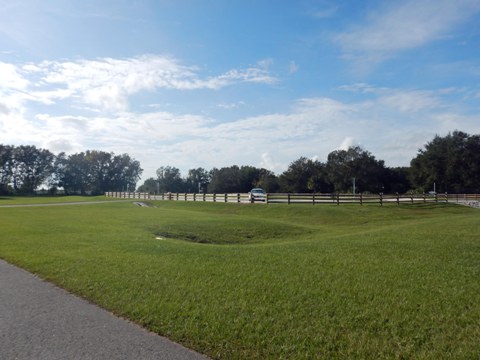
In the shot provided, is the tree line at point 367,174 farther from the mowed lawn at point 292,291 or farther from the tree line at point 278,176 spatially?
the mowed lawn at point 292,291

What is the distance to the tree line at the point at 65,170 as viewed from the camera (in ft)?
381

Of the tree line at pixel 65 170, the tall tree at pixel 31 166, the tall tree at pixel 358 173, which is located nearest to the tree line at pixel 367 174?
the tall tree at pixel 358 173

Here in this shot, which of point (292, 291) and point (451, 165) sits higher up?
point (451, 165)

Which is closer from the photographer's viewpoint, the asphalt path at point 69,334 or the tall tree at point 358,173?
the asphalt path at point 69,334

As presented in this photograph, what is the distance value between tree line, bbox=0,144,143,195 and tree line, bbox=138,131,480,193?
12.4m

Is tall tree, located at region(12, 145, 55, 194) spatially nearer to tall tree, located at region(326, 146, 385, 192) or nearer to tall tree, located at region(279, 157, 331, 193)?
tall tree, located at region(279, 157, 331, 193)

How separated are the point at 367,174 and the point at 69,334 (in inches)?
3296

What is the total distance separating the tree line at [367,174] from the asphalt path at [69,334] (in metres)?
55.6

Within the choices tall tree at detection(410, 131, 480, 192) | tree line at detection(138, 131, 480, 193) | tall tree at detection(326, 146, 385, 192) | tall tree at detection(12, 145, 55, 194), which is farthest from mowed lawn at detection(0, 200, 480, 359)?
tall tree at detection(12, 145, 55, 194)

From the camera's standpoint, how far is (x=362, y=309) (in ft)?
18.9

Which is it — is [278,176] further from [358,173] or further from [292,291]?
[292,291]

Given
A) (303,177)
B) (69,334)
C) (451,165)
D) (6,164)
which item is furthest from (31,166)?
(69,334)

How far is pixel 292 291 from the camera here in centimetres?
671

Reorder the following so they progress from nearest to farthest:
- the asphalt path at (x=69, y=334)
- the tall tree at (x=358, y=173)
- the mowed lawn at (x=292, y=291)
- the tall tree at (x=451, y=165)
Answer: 1. the asphalt path at (x=69, y=334)
2. the mowed lawn at (x=292, y=291)
3. the tall tree at (x=451, y=165)
4. the tall tree at (x=358, y=173)
